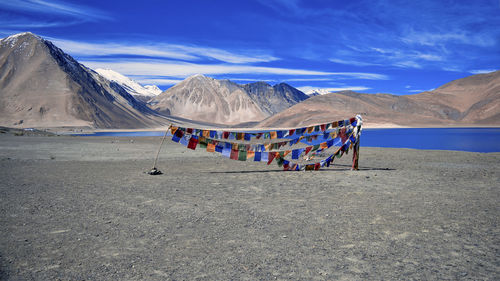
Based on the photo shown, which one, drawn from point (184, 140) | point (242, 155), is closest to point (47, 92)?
point (184, 140)

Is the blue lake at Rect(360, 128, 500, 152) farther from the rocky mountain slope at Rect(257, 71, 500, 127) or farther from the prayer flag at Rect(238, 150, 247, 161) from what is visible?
the rocky mountain slope at Rect(257, 71, 500, 127)

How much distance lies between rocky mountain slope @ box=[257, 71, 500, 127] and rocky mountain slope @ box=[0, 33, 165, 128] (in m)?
68.5

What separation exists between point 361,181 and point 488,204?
3.53m

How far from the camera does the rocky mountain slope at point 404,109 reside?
15312 cm

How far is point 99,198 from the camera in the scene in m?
7.83

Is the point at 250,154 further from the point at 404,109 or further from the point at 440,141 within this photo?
the point at 404,109

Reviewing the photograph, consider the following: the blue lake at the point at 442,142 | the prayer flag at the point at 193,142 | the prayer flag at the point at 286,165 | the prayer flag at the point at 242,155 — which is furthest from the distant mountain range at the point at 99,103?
the prayer flag at the point at 286,165

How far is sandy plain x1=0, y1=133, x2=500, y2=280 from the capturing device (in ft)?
13.8

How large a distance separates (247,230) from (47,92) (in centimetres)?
12835

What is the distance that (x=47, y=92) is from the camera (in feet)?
379

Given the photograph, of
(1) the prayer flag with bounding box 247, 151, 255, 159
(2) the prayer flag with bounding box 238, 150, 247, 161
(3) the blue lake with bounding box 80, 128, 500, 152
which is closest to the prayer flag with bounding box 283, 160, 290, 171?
(1) the prayer flag with bounding box 247, 151, 255, 159

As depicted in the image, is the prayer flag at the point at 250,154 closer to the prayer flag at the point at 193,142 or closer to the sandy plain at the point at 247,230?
the prayer flag at the point at 193,142

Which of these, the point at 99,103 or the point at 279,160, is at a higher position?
the point at 99,103

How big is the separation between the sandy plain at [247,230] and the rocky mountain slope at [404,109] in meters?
137
